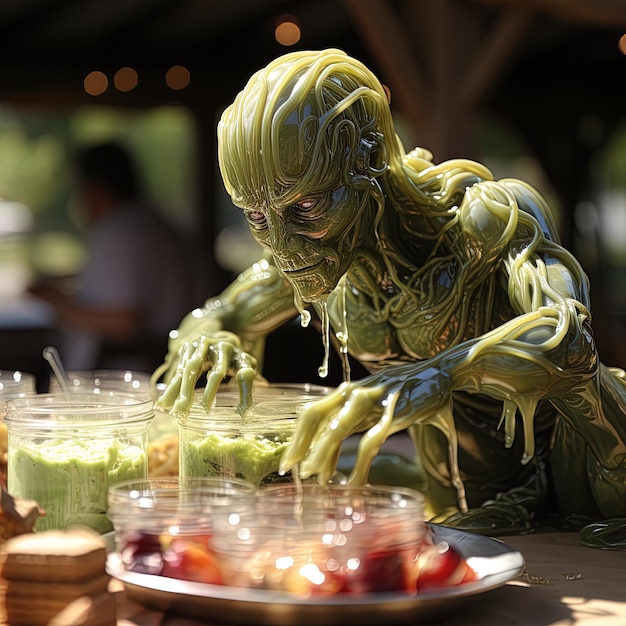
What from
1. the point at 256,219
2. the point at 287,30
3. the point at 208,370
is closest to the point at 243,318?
the point at 208,370

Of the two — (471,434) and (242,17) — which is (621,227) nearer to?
(242,17)

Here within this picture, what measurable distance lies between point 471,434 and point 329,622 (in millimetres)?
564

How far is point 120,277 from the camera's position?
407 centimetres

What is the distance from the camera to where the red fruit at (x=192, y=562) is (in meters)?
0.98

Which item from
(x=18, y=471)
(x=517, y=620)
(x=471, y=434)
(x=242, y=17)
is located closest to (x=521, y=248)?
(x=471, y=434)

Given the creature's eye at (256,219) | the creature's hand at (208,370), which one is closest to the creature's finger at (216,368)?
the creature's hand at (208,370)

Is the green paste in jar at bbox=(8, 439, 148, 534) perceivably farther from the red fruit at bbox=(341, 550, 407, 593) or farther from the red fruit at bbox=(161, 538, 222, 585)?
the red fruit at bbox=(341, 550, 407, 593)

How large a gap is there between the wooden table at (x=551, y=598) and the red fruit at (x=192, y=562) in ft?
0.15

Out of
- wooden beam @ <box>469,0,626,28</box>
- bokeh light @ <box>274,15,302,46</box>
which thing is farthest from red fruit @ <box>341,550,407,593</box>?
bokeh light @ <box>274,15,302,46</box>

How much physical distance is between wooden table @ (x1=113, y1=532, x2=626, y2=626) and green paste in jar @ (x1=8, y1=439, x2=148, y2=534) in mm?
142

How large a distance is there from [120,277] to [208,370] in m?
2.79

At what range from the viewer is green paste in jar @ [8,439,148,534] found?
1215mm

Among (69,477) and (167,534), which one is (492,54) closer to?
(69,477)

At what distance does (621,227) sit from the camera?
65.7 feet
